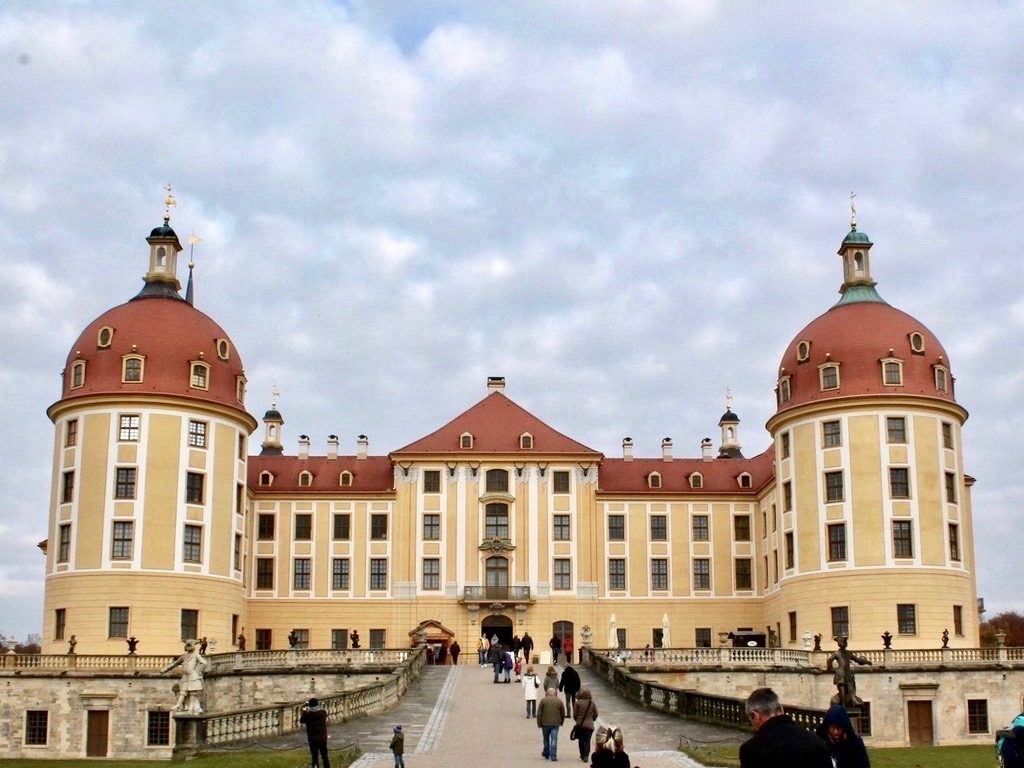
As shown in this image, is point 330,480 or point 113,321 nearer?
point 113,321

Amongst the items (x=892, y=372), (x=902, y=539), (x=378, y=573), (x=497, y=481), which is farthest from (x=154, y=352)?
(x=902, y=539)

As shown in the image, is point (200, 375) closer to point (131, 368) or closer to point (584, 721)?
point (131, 368)

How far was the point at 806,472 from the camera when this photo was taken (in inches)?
2085

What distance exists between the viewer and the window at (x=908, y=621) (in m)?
49.2

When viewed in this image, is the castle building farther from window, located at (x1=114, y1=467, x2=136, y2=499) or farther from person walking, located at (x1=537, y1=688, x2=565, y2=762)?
person walking, located at (x1=537, y1=688, x2=565, y2=762)

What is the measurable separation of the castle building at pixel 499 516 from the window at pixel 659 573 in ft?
0.22


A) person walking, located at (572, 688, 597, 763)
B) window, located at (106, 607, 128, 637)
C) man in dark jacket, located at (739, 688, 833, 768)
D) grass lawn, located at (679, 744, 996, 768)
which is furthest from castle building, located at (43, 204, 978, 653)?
man in dark jacket, located at (739, 688, 833, 768)

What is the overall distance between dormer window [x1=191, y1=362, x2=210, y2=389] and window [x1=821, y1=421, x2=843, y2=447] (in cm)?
2519

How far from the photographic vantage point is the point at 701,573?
6166 cm

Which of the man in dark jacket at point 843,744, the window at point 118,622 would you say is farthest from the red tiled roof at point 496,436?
the man in dark jacket at point 843,744

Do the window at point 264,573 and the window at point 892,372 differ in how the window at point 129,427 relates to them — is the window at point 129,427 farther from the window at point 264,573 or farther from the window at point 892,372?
the window at point 892,372

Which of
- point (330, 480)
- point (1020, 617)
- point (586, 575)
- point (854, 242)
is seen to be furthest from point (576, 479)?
point (1020, 617)

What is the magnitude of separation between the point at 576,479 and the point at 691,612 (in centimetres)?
815

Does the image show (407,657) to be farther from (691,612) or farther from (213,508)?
(691,612)
